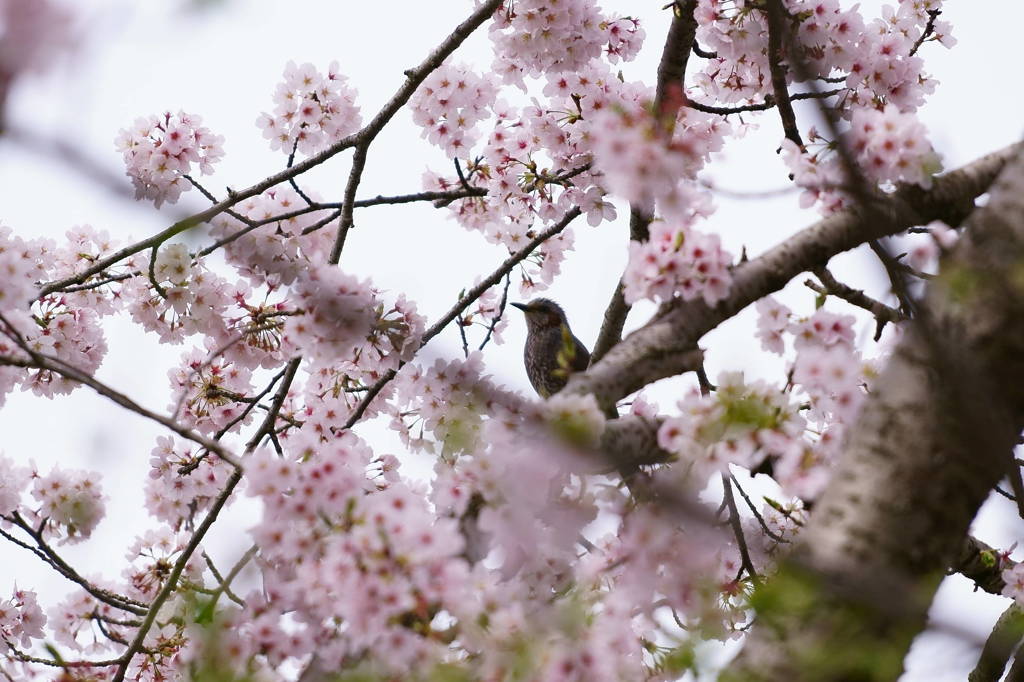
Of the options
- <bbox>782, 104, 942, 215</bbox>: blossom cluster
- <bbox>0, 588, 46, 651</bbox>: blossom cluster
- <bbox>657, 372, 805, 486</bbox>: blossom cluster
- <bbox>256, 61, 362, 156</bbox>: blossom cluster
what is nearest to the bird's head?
<bbox>256, 61, 362, 156</bbox>: blossom cluster

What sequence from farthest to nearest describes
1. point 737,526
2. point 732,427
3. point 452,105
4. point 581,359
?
point 581,359 → point 452,105 → point 737,526 → point 732,427

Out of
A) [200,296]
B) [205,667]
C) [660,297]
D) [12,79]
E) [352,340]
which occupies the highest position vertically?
[200,296]

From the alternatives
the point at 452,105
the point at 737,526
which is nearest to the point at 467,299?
the point at 452,105

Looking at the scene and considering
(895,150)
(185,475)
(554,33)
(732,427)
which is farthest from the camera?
(554,33)

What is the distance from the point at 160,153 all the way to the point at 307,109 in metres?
0.84

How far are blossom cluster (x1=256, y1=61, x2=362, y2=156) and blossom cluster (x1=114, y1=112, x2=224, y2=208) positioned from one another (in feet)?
1.45

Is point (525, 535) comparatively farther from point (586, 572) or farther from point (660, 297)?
point (660, 297)

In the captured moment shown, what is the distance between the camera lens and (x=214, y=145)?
501 centimetres

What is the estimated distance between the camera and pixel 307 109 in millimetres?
5188

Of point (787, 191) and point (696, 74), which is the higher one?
point (696, 74)

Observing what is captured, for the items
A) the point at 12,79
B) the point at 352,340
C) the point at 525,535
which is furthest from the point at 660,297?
the point at 12,79

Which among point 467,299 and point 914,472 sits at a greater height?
point 467,299

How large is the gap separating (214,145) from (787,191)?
11.5ft

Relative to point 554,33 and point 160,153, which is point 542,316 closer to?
point 554,33
